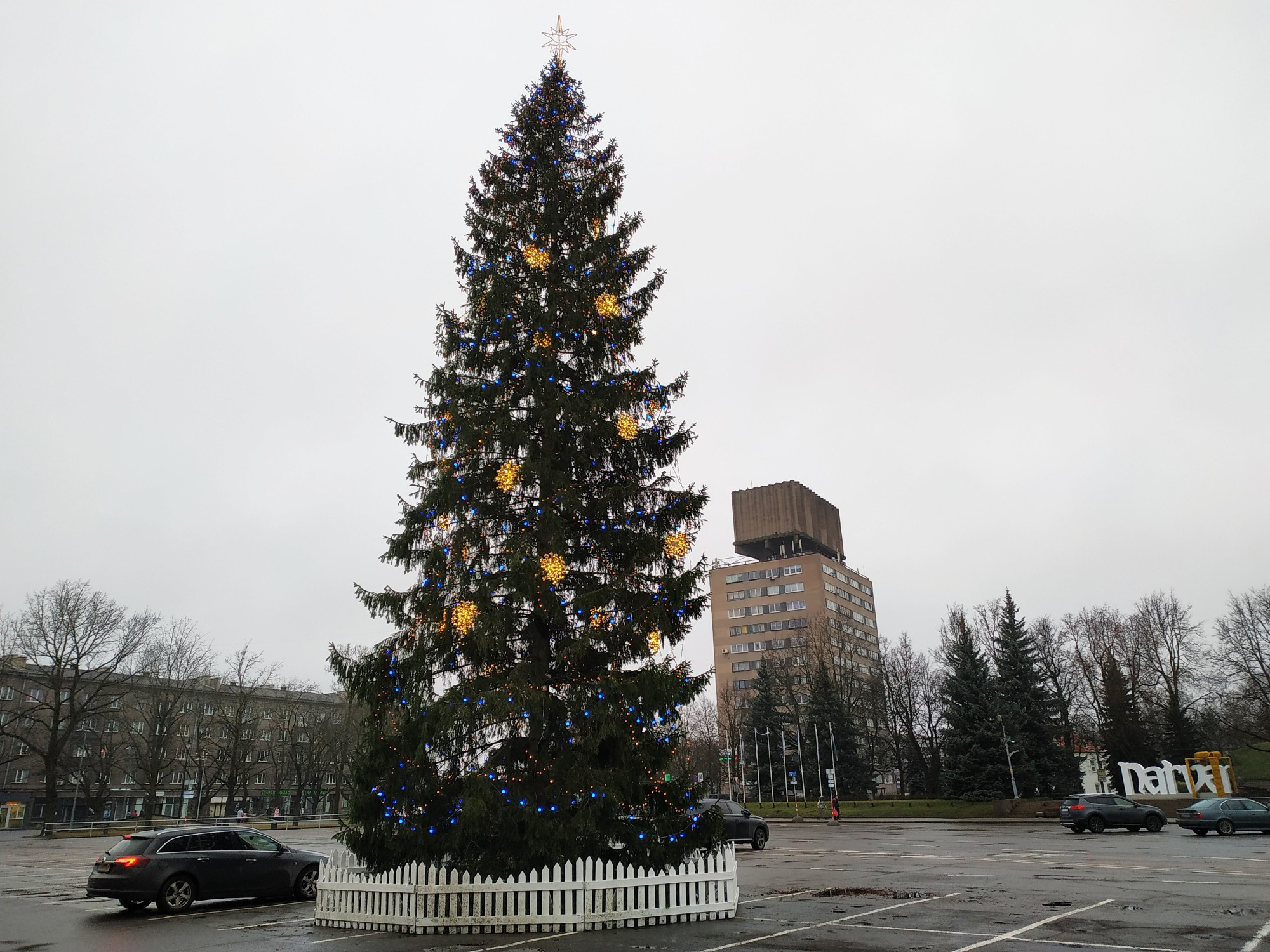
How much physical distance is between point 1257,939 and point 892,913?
450cm

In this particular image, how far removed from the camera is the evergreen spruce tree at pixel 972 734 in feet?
164

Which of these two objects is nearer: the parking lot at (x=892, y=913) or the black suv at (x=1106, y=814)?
the parking lot at (x=892, y=913)

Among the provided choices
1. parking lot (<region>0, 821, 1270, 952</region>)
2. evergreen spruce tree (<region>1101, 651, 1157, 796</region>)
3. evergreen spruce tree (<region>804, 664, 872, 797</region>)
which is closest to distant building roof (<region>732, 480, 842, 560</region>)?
evergreen spruce tree (<region>804, 664, 872, 797</region>)

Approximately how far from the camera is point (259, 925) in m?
13.0

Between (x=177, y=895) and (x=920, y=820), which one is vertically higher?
(x=177, y=895)


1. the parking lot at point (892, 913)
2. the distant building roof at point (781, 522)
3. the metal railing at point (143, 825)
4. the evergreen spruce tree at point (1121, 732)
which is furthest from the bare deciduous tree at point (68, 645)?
the distant building roof at point (781, 522)

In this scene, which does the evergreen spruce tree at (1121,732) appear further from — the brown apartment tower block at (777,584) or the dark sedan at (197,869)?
the brown apartment tower block at (777,584)

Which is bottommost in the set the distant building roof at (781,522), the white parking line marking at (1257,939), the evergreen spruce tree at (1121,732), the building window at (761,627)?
the white parking line marking at (1257,939)

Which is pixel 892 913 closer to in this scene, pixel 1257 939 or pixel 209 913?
pixel 1257 939

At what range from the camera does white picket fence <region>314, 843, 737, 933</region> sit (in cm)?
1159

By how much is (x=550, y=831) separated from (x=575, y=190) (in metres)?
11.0

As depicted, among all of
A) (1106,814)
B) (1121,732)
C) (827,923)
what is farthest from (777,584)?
(827,923)

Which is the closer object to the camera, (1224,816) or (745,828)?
(745,828)

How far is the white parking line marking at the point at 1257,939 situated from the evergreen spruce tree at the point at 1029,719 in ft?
141
